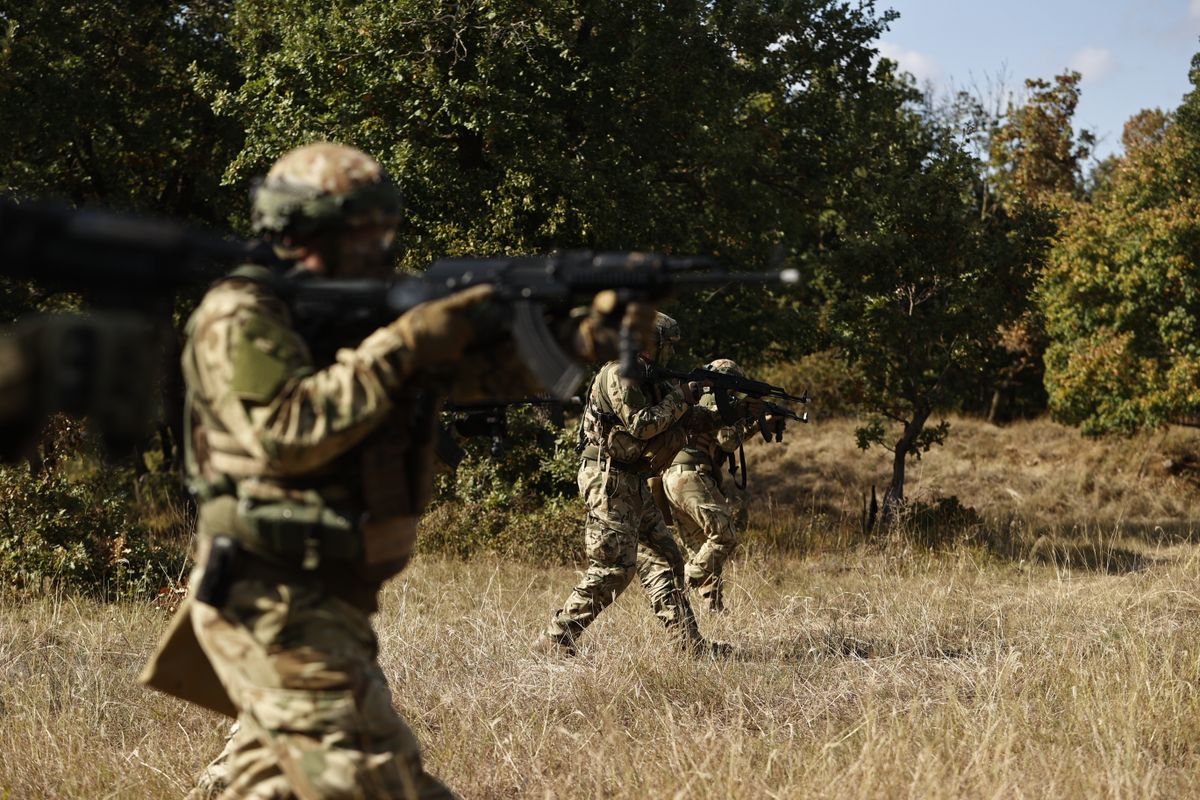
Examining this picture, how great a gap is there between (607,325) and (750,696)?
2658 millimetres

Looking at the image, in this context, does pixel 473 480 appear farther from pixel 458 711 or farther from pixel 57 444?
pixel 458 711

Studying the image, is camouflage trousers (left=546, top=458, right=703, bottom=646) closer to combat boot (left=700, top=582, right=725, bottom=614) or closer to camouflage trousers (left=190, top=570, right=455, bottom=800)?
combat boot (left=700, top=582, right=725, bottom=614)

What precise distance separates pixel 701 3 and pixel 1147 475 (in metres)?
9.23

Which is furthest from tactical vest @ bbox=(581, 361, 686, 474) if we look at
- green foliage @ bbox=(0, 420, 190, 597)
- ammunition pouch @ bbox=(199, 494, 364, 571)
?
ammunition pouch @ bbox=(199, 494, 364, 571)

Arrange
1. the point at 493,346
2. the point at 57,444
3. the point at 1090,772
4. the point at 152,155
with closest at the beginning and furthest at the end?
the point at 493,346, the point at 1090,772, the point at 57,444, the point at 152,155

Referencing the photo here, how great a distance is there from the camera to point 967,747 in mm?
4414

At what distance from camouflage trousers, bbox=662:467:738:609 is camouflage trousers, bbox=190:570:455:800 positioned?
4.94 meters

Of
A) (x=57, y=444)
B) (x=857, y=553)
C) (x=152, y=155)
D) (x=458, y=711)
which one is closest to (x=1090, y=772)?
(x=458, y=711)

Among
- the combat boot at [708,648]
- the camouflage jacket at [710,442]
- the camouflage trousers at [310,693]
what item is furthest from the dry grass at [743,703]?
the camouflage trousers at [310,693]

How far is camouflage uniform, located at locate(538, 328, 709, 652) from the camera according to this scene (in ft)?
21.4


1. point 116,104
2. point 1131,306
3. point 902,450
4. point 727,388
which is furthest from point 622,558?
point 1131,306

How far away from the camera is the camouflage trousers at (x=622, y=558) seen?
21.3 feet

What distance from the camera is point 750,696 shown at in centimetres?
513

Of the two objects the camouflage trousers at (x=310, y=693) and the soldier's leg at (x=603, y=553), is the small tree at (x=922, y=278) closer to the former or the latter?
the soldier's leg at (x=603, y=553)
